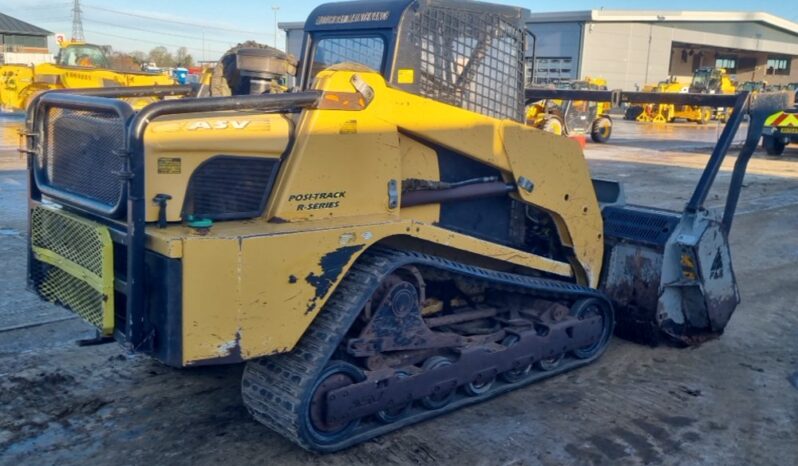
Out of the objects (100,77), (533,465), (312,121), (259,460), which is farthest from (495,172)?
(100,77)

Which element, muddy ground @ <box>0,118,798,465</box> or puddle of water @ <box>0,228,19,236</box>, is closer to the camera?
muddy ground @ <box>0,118,798,465</box>

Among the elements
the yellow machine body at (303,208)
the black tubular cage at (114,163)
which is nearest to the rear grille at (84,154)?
the black tubular cage at (114,163)

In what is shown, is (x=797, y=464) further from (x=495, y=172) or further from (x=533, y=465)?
(x=495, y=172)

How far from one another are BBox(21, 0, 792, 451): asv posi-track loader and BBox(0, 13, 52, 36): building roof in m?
52.4

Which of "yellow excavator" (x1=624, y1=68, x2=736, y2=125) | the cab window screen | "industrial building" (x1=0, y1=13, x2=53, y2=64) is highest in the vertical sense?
"industrial building" (x1=0, y1=13, x2=53, y2=64)

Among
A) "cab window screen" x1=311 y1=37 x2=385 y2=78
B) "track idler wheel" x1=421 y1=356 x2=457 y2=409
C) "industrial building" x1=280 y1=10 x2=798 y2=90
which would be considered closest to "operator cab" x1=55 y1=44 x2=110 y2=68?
"industrial building" x1=280 y1=10 x2=798 y2=90

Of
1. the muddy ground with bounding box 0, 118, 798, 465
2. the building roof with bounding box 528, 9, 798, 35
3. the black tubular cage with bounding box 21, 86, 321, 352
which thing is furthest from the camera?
the building roof with bounding box 528, 9, 798, 35

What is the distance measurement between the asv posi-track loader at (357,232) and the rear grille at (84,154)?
0.01 meters

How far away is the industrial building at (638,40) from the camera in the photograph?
4559 centimetres

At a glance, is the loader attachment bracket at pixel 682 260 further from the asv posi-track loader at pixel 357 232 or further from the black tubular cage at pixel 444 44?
the black tubular cage at pixel 444 44

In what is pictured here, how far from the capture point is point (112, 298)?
3590 millimetres

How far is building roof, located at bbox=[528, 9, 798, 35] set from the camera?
45.3m

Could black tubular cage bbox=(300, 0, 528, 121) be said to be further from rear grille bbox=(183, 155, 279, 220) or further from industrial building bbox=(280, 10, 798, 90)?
industrial building bbox=(280, 10, 798, 90)

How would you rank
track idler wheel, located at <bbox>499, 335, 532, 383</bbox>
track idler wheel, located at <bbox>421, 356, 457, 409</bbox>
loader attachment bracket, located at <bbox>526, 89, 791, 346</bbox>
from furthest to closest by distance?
loader attachment bracket, located at <bbox>526, 89, 791, 346</bbox>
track idler wheel, located at <bbox>499, 335, 532, 383</bbox>
track idler wheel, located at <bbox>421, 356, 457, 409</bbox>
